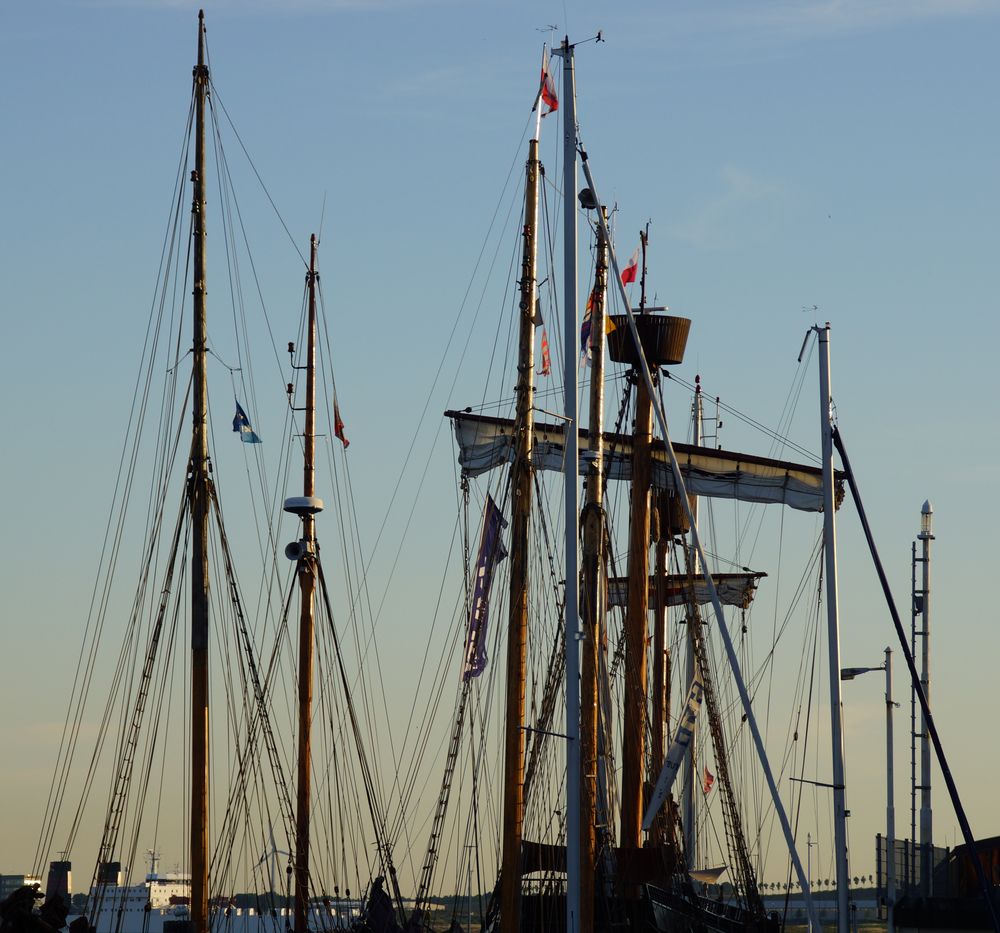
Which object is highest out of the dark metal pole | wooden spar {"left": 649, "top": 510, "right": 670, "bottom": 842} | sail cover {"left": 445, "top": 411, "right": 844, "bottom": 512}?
sail cover {"left": 445, "top": 411, "right": 844, "bottom": 512}

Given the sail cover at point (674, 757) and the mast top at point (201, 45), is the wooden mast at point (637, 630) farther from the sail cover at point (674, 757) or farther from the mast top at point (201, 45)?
the mast top at point (201, 45)

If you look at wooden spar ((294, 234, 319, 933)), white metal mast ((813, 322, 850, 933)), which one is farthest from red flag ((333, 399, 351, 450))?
white metal mast ((813, 322, 850, 933))

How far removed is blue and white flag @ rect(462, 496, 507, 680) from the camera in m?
44.4

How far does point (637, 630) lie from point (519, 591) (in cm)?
1094

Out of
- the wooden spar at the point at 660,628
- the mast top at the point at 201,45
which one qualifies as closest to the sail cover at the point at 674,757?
the wooden spar at the point at 660,628

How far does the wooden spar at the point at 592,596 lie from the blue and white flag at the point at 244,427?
7741 mm

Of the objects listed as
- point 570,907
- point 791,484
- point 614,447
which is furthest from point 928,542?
point 570,907

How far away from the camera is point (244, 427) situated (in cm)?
4269

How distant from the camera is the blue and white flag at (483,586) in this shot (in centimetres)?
4438

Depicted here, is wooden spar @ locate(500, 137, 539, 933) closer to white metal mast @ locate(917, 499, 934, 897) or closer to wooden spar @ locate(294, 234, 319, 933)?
wooden spar @ locate(294, 234, 319, 933)

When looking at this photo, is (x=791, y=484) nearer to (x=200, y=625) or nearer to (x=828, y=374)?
(x=828, y=374)

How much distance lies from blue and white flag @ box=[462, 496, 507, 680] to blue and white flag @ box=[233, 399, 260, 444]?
574 centimetres

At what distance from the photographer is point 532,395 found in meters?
43.2

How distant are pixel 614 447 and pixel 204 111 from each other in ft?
75.4
